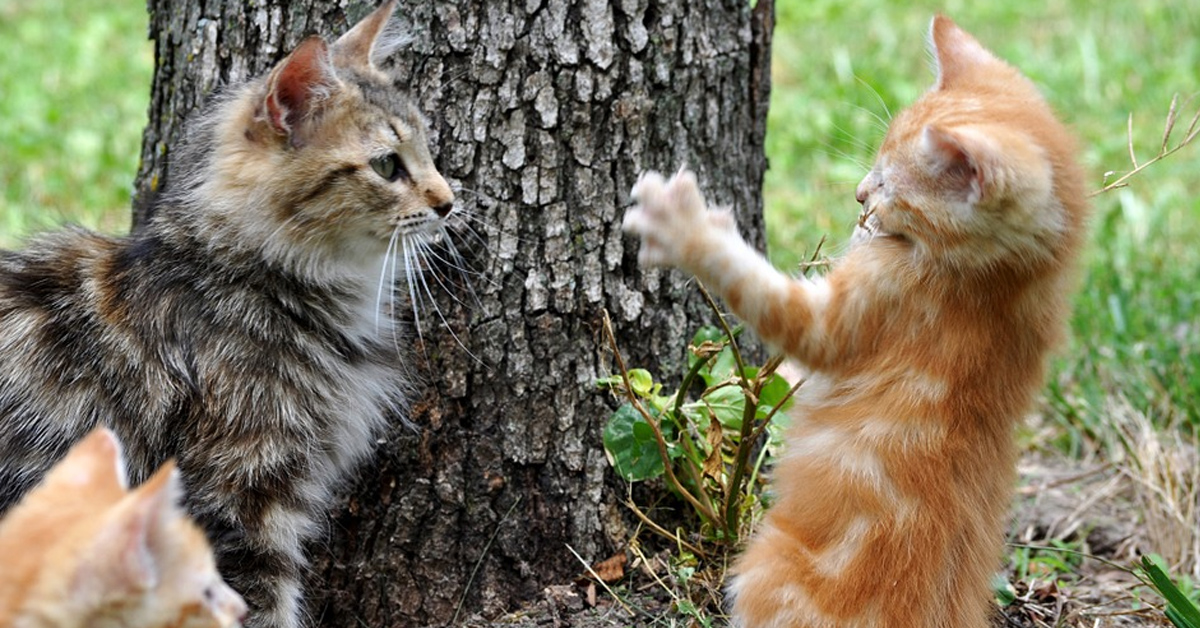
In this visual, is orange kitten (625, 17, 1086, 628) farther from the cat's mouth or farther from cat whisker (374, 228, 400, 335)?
cat whisker (374, 228, 400, 335)

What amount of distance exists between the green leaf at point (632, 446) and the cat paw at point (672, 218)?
0.63m

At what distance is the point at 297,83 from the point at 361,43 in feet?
0.92

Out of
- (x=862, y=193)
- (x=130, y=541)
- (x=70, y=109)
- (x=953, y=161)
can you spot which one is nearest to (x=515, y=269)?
(x=862, y=193)

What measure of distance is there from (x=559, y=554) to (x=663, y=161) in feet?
3.67

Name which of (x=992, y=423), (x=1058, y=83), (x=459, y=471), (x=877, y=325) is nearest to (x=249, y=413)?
(x=459, y=471)

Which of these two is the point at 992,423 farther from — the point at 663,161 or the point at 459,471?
the point at 459,471

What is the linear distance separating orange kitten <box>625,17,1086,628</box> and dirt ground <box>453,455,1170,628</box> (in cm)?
58

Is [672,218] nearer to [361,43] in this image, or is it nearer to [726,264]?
[726,264]

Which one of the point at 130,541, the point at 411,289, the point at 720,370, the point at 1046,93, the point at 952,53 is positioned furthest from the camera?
the point at 1046,93

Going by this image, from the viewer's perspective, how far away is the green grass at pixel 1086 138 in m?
4.47

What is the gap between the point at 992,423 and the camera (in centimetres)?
266

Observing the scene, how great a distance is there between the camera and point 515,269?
3158 millimetres

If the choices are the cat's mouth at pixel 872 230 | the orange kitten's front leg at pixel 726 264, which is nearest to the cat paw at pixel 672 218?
the orange kitten's front leg at pixel 726 264

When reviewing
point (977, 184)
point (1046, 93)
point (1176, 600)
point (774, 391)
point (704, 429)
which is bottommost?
point (1176, 600)
